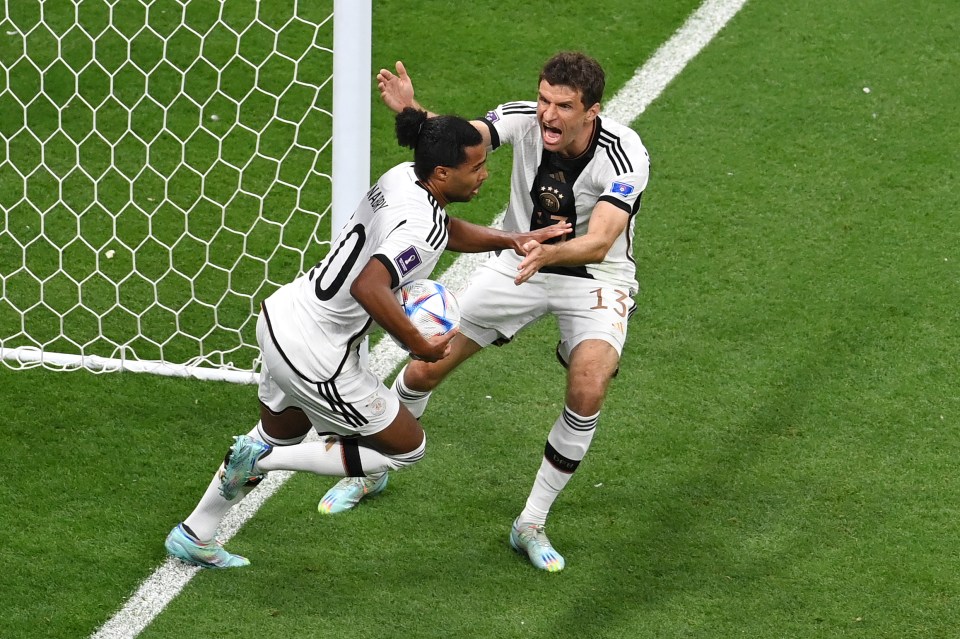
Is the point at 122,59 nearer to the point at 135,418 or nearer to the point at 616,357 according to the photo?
the point at 135,418

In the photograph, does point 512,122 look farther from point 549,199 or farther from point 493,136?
point 549,199

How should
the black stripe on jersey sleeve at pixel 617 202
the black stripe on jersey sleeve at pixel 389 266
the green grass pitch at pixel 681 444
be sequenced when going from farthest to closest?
the black stripe on jersey sleeve at pixel 617 202, the green grass pitch at pixel 681 444, the black stripe on jersey sleeve at pixel 389 266

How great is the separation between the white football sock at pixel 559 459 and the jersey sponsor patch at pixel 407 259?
3.40 feet

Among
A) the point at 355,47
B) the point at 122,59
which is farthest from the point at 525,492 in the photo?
the point at 122,59

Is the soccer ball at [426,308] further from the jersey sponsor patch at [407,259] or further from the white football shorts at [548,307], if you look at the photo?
the white football shorts at [548,307]

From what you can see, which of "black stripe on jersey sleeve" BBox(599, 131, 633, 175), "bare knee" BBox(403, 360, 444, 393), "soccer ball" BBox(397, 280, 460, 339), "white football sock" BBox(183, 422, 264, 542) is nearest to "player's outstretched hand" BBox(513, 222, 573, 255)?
"black stripe on jersey sleeve" BBox(599, 131, 633, 175)

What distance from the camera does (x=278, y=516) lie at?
17.6ft

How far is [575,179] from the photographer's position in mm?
5215

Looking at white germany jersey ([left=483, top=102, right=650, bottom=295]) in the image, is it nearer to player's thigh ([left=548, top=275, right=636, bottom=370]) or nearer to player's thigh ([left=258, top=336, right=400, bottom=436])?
player's thigh ([left=548, top=275, right=636, bottom=370])

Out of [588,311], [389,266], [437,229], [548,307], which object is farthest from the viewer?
[548,307]

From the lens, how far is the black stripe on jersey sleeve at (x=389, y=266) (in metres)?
4.32

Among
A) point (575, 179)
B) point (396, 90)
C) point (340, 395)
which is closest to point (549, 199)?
point (575, 179)

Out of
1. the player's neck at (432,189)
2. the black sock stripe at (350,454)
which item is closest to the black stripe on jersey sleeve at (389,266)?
the player's neck at (432,189)

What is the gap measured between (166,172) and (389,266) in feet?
11.6
